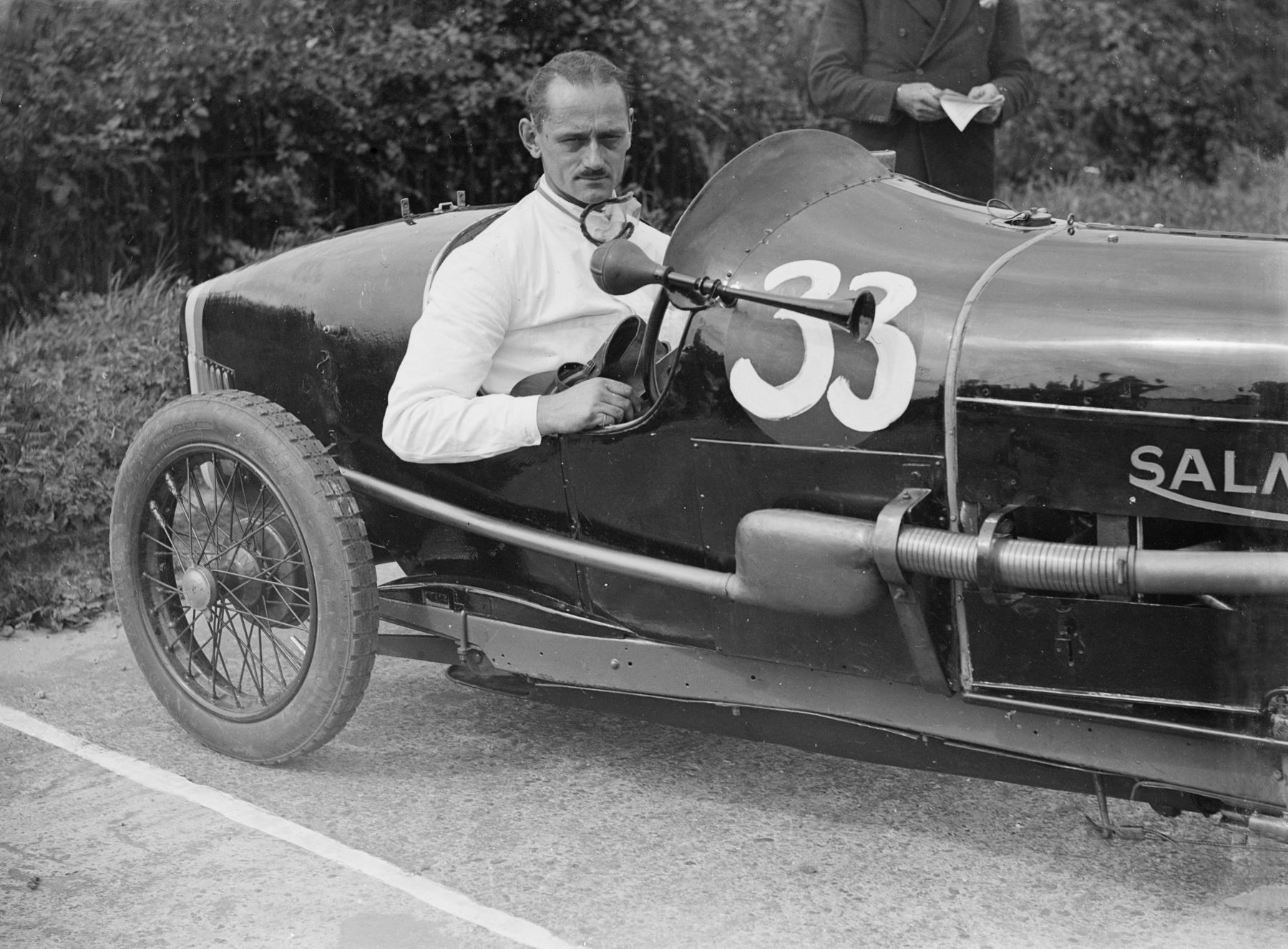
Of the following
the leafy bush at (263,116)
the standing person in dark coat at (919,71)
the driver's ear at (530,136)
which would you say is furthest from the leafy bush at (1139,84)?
the driver's ear at (530,136)

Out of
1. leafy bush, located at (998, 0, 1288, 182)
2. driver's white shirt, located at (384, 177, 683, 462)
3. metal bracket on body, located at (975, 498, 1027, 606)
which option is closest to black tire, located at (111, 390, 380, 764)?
driver's white shirt, located at (384, 177, 683, 462)

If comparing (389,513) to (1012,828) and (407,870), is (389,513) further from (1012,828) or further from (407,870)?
(1012,828)

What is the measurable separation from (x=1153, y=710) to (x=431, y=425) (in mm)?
1531

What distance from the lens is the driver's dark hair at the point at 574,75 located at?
135 inches

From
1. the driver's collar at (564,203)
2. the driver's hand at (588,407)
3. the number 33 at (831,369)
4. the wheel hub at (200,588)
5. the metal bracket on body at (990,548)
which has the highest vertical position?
the driver's collar at (564,203)

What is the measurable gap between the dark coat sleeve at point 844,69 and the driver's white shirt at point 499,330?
77.7 inches

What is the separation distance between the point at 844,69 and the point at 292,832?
329 cm

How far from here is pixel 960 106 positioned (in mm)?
5152

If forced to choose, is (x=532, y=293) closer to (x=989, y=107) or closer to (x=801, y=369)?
(x=801, y=369)

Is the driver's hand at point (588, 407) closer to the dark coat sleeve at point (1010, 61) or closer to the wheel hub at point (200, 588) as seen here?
the wheel hub at point (200, 588)

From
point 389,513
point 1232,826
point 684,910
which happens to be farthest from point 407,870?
point 1232,826

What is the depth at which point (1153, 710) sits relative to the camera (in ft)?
8.80

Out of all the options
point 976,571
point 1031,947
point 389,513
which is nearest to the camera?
point 976,571

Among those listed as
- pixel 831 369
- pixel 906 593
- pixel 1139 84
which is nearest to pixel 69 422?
pixel 831 369
